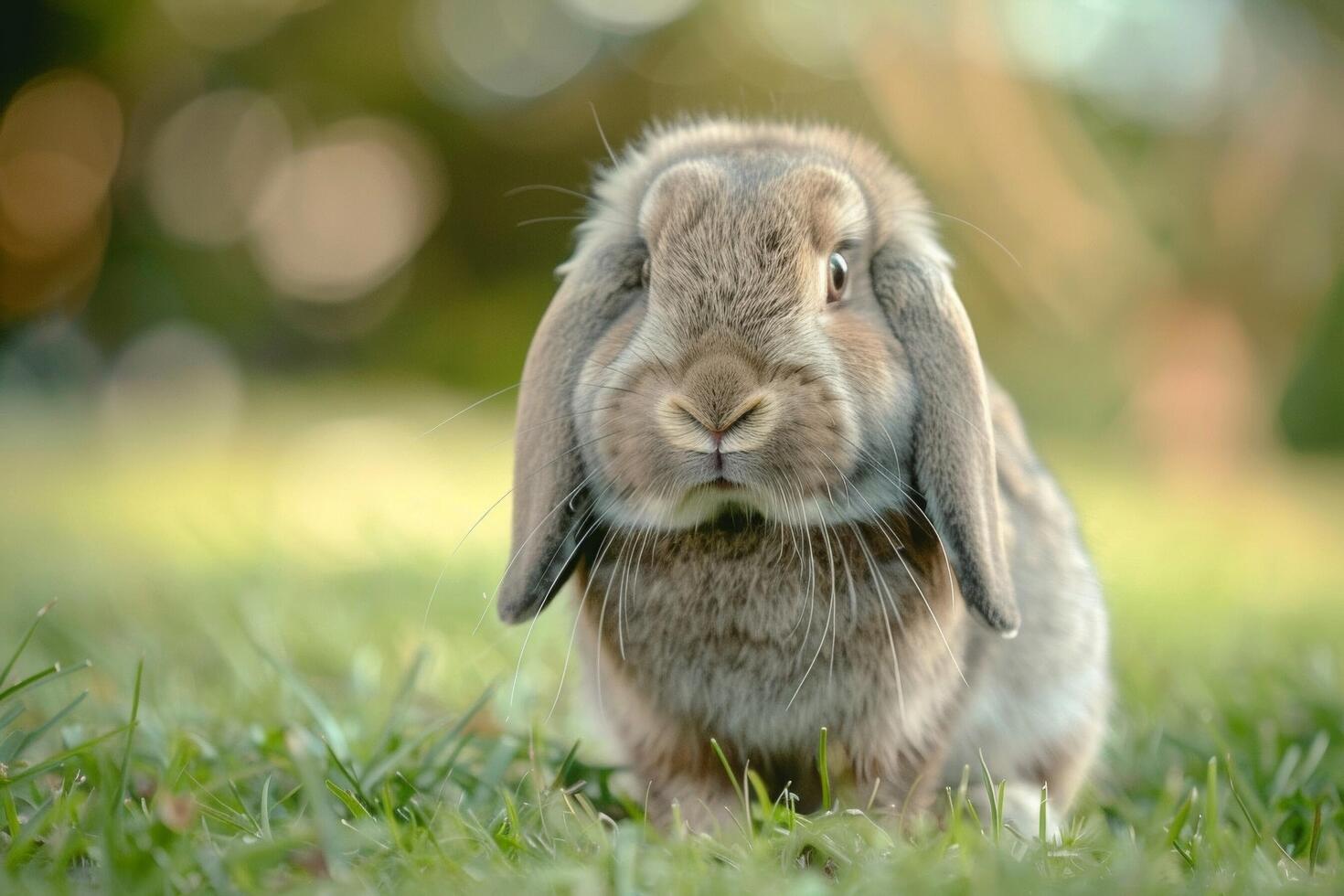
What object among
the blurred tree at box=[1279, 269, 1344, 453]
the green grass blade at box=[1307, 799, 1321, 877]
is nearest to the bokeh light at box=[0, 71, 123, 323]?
the blurred tree at box=[1279, 269, 1344, 453]

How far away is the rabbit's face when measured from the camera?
2.02 meters

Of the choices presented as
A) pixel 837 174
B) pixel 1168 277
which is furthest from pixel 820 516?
pixel 1168 277

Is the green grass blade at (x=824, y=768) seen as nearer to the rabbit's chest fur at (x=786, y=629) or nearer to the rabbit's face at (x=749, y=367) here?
the rabbit's chest fur at (x=786, y=629)

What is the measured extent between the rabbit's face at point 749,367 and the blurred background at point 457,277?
1.42 feet

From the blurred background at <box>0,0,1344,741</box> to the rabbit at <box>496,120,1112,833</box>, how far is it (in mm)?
403

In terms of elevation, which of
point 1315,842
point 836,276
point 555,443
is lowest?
point 1315,842

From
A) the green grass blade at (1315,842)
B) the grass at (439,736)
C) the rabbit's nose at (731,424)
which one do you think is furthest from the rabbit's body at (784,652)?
the green grass blade at (1315,842)

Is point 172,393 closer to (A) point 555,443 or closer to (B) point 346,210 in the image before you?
(B) point 346,210

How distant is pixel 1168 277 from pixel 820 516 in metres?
8.93

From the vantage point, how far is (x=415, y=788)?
2.25 m

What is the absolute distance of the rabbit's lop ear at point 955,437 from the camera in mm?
2182

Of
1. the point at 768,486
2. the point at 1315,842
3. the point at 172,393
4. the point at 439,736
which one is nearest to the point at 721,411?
the point at 768,486

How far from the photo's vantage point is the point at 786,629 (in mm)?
2221

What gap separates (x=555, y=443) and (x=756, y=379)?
47 centimetres
